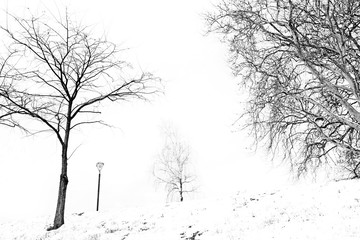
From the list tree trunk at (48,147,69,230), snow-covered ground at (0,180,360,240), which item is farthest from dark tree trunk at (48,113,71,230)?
snow-covered ground at (0,180,360,240)

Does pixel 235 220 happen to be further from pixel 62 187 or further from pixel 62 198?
pixel 62 187

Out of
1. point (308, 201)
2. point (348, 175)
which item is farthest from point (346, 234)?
point (348, 175)

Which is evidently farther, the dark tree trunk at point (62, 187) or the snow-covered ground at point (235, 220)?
the dark tree trunk at point (62, 187)

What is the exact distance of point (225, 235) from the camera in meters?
8.46

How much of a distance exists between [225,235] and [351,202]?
421 centimetres

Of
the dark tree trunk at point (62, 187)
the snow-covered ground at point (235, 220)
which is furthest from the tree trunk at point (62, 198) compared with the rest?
the snow-covered ground at point (235, 220)

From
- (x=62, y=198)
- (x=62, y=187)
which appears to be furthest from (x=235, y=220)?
(x=62, y=187)

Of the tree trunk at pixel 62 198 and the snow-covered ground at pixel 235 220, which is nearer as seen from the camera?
the snow-covered ground at pixel 235 220

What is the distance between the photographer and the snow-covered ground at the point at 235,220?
7855 mm

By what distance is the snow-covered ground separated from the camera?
7855mm

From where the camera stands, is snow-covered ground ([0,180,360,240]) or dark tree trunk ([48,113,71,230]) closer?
snow-covered ground ([0,180,360,240])

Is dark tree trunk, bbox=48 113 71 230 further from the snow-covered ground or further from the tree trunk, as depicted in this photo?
the snow-covered ground

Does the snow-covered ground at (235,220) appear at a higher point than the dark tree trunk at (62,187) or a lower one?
lower

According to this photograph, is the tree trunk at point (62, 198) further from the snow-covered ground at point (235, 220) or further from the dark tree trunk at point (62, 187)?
the snow-covered ground at point (235, 220)
